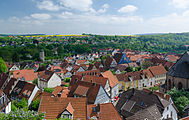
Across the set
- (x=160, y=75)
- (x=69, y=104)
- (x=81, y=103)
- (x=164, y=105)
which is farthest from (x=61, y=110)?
(x=160, y=75)

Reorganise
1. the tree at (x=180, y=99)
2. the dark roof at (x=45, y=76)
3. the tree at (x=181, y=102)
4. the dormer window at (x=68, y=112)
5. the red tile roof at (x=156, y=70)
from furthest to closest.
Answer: the red tile roof at (x=156, y=70) → the dark roof at (x=45, y=76) → the tree at (x=180, y=99) → the tree at (x=181, y=102) → the dormer window at (x=68, y=112)

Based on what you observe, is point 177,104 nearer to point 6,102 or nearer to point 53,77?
point 6,102

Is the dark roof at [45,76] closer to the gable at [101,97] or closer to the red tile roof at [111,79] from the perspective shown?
the red tile roof at [111,79]

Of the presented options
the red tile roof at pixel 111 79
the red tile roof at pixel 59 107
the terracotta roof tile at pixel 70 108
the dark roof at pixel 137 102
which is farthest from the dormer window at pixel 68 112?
the red tile roof at pixel 111 79

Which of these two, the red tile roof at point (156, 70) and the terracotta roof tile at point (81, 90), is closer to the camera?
the terracotta roof tile at point (81, 90)

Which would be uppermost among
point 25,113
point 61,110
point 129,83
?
point 25,113

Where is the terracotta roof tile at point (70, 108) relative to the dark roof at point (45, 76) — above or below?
above

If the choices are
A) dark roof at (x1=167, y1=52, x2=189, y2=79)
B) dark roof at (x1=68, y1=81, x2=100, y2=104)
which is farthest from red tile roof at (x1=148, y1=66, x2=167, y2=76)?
dark roof at (x1=68, y1=81, x2=100, y2=104)

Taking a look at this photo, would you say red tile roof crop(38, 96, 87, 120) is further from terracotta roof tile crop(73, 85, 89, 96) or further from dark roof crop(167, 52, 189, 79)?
dark roof crop(167, 52, 189, 79)
